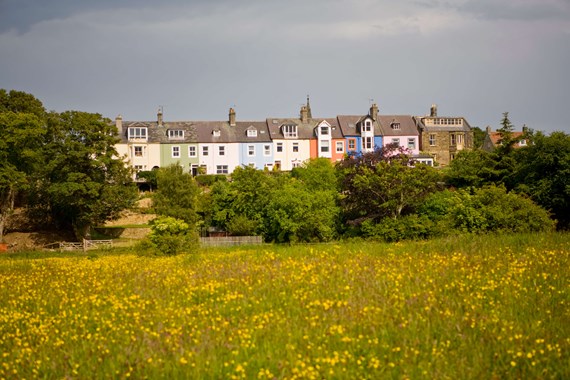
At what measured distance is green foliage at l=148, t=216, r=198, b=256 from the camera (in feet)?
96.6

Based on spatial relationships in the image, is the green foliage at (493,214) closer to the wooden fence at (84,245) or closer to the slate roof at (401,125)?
the wooden fence at (84,245)

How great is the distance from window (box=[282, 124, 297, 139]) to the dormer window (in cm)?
1975

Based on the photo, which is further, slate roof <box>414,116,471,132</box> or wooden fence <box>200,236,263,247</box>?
slate roof <box>414,116,471,132</box>

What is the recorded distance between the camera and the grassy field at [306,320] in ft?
32.6

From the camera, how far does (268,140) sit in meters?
87.1

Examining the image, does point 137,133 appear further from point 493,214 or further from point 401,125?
point 493,214

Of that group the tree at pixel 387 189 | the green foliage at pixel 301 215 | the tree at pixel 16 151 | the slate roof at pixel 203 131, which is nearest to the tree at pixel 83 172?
the tree at pixel 16 151

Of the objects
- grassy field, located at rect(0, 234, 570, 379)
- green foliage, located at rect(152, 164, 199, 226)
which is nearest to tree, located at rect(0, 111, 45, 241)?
green foliage, located at rect(152, 164, 199, 226)

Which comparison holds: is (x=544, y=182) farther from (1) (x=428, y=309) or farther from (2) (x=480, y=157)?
(1) (x=428, y=309)

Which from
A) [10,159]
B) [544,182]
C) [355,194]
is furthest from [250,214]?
[544,182]

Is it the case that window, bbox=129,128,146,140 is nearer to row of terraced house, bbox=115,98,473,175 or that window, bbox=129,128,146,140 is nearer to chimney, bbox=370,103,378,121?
row of terraced house, bbox=115,98,473,175

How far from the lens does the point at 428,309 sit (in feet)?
39.1

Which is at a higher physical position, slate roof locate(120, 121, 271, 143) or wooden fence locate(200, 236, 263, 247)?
slate roof locate(120, 121, 271, 143)

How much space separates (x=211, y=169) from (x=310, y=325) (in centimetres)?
7498
